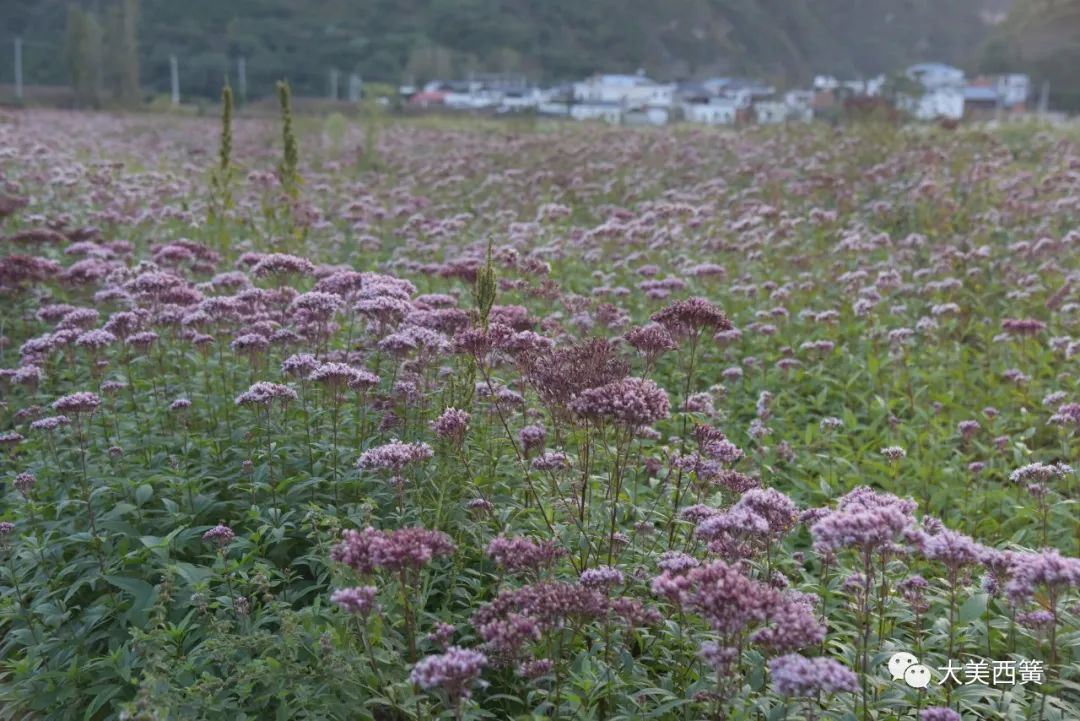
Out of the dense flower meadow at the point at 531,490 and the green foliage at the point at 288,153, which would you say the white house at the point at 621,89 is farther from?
the dense flower meadow at the point at 531,490

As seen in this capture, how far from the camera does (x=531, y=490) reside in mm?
4945

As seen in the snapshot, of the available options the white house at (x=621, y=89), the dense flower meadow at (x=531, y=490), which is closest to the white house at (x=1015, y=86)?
the white house at (x=621, y=89)

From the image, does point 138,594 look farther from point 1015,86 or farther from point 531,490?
point 1015,86

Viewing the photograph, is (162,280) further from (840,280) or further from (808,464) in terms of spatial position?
(840,280)

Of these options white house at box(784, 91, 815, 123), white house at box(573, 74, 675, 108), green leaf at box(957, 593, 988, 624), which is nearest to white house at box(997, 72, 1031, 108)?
white house at box(573, 74, 675, 108)

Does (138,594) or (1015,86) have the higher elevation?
(1015,86)

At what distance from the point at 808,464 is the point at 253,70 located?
392ft

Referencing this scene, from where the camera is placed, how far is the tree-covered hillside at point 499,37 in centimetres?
11681

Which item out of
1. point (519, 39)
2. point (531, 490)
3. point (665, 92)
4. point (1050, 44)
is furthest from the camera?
point (519, 39)

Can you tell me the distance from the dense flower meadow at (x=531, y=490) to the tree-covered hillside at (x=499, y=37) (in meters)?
82.0

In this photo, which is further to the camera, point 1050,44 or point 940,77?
point 940,77

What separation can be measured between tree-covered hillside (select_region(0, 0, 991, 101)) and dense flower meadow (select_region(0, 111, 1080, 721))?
82.0 meters

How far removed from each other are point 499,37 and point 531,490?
13677 cm

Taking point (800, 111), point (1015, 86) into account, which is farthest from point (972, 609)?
point (1015, 86)
